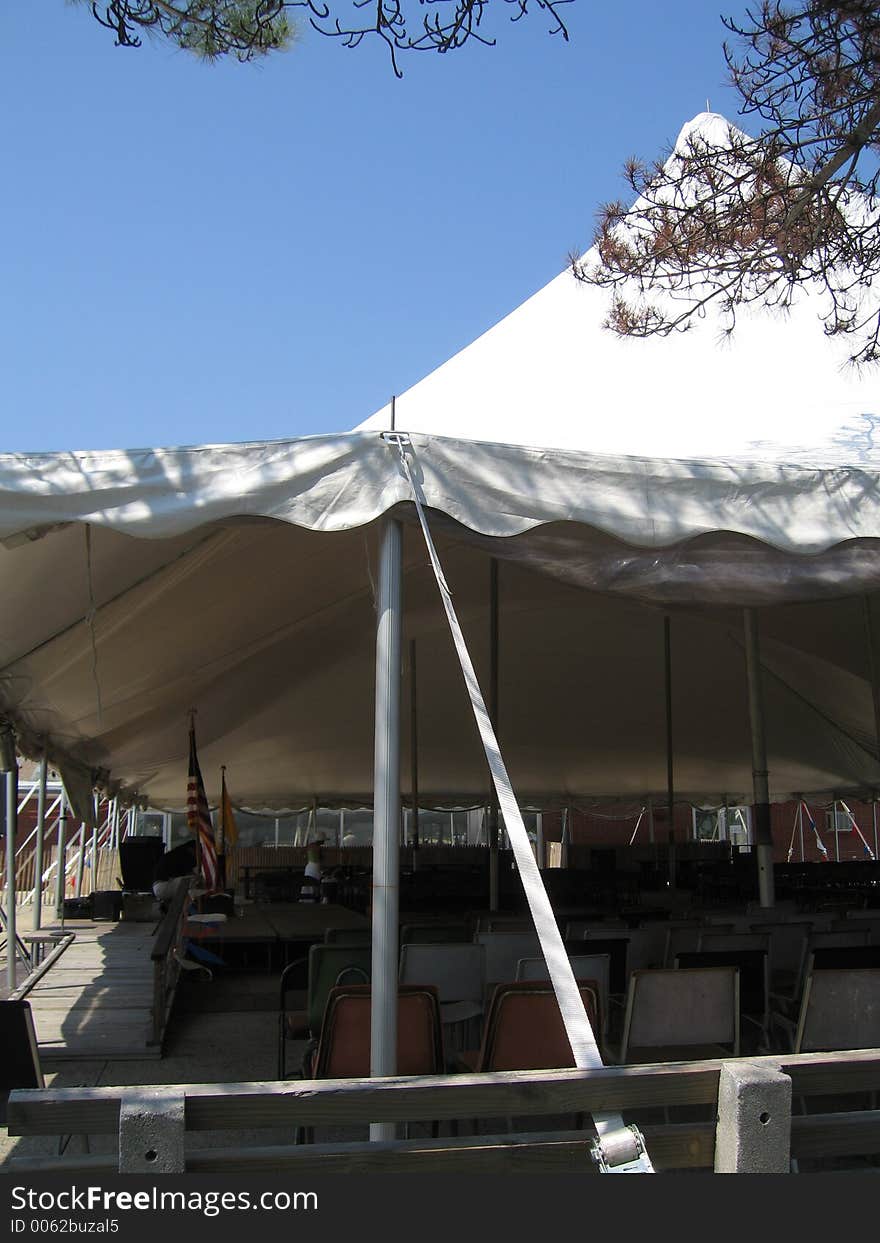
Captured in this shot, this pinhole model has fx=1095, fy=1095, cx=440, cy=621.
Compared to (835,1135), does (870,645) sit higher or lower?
higher

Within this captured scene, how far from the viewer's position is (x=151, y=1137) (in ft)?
6.39

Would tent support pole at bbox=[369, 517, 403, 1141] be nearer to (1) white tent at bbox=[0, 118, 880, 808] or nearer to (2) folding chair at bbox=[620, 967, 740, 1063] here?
(1) white tent at bbox=[0, 118, 880, 808]

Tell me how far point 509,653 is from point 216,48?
29.1 feet

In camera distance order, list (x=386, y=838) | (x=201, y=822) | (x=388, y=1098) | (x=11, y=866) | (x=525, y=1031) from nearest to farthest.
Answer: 1. (x=388, y=1098)
2. (x=386, y=838)
3. (x=525, y=1031)
4. (x=11, y=866)
5. (x=201, y=822)

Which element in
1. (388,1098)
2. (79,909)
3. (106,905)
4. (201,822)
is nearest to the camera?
(388,1098)

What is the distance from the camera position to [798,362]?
21.6ft

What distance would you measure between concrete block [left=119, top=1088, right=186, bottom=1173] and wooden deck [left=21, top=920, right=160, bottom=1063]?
430cm

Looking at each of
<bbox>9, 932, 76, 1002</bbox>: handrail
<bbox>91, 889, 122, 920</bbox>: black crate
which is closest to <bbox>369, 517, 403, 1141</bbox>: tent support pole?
<bbox>9, 932, 76, 1002</bbox>: handrail

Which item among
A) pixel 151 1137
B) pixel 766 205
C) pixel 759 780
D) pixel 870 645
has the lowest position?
pixel 151 1137

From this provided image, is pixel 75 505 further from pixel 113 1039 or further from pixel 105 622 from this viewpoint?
pixel 113 1039

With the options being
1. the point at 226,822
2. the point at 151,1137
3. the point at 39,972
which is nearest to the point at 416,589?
the point at 39,972

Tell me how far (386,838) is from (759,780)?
4745mm

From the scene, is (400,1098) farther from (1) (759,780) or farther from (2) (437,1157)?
(1) (759,780)

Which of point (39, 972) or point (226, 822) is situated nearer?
point (39, 972)
